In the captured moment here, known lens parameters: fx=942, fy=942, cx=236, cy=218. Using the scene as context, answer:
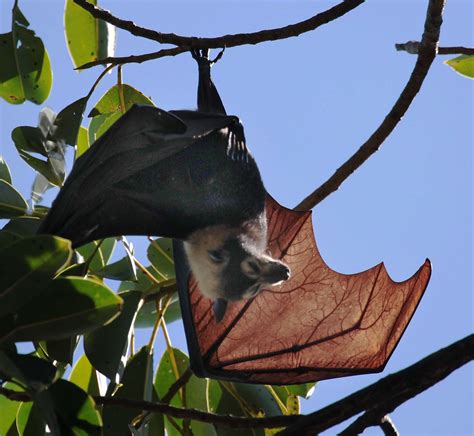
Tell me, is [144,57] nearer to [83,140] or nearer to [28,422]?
[83,140]

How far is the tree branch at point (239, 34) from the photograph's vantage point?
269 cm

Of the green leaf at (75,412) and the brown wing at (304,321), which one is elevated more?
the brown wing at (304,321)

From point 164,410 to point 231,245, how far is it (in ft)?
1.60

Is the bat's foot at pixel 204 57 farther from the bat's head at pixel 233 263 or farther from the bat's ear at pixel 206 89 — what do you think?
the bat's head at pixel 233 263

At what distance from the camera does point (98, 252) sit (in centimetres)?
316

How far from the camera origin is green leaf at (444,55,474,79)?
3547mm

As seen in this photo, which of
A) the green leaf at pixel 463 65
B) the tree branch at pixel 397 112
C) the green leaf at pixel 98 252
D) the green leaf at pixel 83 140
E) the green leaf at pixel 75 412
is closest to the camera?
the green leaf at pixel 75 412

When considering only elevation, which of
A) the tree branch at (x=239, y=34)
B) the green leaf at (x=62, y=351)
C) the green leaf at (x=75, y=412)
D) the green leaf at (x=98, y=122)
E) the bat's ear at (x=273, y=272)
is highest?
the green leaf at (x=98, y=122)

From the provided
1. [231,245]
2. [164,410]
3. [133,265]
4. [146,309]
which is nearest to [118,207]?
[231,245]

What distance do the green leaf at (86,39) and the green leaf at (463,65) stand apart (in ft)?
4.20

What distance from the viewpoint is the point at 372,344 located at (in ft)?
9.39

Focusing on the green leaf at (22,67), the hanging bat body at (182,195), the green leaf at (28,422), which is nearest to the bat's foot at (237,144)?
the hanging bat body at (182,195)

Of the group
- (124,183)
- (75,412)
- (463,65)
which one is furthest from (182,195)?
(463,65)

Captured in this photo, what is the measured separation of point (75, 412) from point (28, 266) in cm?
45
